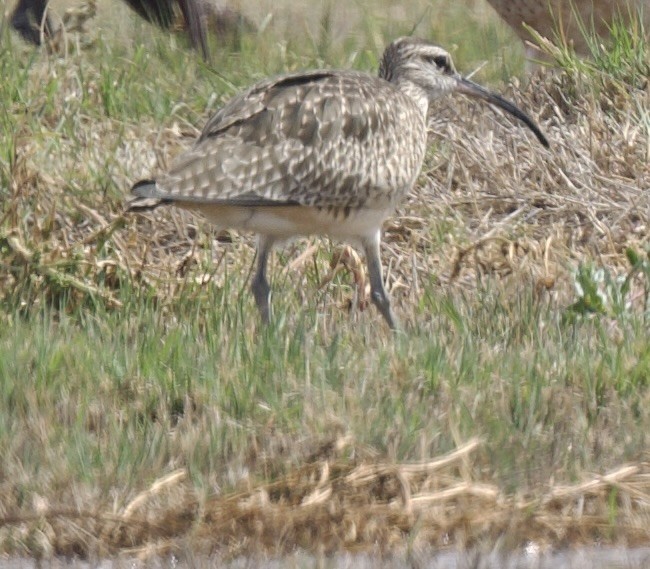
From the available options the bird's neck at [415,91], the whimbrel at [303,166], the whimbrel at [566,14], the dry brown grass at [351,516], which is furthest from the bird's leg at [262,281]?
the whimbrel at [566,14]

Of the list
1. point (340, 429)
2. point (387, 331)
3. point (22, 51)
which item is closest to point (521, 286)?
point (387, 331)

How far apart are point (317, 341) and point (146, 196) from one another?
2.67 ft

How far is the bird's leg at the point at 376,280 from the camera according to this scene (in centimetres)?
620

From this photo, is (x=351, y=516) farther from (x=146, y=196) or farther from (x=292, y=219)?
(x=292, y=219)

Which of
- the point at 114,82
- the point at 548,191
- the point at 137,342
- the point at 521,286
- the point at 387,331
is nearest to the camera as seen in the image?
the point at 137,342

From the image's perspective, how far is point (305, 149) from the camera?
243 inches

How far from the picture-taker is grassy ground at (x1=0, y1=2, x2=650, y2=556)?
422 cm

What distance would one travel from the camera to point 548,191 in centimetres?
791

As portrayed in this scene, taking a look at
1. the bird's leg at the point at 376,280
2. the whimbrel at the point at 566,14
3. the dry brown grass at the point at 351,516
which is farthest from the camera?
the whimbrel at the point at 566,14

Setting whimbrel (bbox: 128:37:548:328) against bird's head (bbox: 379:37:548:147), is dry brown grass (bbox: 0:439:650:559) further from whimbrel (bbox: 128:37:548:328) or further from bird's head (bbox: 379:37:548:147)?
bird's head (bbox: 379:37:548:147)

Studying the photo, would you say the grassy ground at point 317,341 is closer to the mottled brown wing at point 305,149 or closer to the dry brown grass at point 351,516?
the dry brown grass at point 351,516

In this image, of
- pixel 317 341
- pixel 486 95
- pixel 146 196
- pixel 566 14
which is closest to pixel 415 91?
pixel 486 95

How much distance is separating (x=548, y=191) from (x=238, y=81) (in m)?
2.08

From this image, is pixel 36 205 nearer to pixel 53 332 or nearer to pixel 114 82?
pixel 53 332
